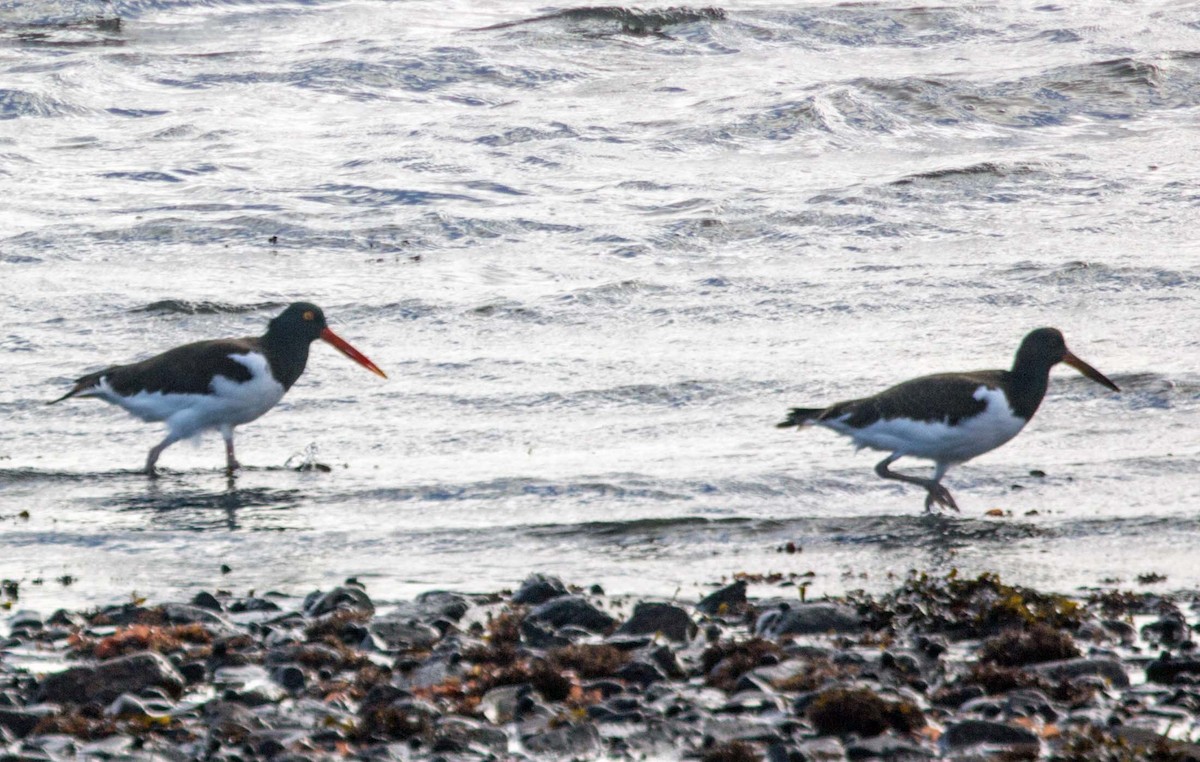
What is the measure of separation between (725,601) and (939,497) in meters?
2.61

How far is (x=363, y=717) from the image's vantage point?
5488 mm

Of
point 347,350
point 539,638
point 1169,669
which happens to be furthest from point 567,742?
point 347,350

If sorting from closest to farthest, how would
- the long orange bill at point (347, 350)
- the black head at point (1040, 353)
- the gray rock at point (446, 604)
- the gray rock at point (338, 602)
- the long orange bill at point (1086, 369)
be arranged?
1. the gray rock at point (446, 604)
2. the gray rock at point (338, 602)
3. the black head at point (1040, 353)
4. the long orange bill at point (1086, 369)
5. the long orange bill at point (347, 350)

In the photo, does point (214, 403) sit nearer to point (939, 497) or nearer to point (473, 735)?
point (939, 497)

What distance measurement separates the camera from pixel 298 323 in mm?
11055

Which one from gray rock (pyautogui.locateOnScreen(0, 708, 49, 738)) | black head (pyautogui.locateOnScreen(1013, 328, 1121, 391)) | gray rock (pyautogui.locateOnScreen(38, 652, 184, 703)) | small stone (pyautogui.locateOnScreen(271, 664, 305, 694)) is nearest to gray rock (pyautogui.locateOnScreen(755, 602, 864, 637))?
small stone (pyautogui.locateOnScreen(271, 664, 305, 694))

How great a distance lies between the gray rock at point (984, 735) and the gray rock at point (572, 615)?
187 cm

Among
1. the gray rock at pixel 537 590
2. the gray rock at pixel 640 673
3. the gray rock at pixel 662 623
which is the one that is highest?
the gray rock at pixel 640 673

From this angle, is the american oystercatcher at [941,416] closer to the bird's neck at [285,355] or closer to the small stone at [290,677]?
the bird's neck at [285,355]

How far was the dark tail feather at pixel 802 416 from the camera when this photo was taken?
9.52 m

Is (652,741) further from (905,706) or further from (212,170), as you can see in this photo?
(212,170)

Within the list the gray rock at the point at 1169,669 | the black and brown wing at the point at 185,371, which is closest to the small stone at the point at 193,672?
the gray rock at the point at 1169,669

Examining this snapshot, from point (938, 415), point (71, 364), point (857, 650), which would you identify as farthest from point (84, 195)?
point (857, 650)

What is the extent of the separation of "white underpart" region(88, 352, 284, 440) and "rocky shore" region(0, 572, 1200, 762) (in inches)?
123
